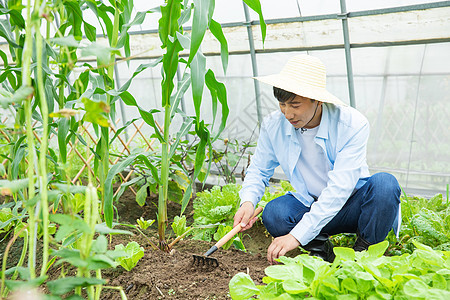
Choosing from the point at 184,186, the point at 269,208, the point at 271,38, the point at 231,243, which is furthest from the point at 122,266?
the point at 271,38

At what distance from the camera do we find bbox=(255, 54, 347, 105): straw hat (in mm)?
2084

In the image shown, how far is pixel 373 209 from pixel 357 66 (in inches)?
72.0

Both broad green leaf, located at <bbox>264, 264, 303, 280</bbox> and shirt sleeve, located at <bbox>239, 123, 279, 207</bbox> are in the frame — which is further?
shirt sleeve, located at <bbox>239, 123, 279, 207</bbox>

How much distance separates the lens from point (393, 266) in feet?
3.98

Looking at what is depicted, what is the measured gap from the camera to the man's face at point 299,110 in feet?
7.02

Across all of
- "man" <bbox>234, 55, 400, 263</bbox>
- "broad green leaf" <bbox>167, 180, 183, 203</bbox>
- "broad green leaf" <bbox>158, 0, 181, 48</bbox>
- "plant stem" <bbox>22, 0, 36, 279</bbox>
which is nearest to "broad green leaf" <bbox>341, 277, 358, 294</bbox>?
"plant stem" <bbox>22, 0, 36, 279</bbox>

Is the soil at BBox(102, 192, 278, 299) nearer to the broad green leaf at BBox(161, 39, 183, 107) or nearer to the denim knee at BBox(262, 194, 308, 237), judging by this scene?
the denim knee at BBox(262, 194, 308, 237)

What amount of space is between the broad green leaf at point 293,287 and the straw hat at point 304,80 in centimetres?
109

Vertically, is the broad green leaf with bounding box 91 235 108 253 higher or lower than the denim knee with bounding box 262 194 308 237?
higher

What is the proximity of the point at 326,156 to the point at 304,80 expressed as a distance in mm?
422

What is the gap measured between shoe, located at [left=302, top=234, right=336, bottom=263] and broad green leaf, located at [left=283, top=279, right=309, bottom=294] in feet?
4.19

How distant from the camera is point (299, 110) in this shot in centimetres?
216

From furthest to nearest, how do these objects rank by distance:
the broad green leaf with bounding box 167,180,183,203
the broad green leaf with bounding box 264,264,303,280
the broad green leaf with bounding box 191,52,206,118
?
the broad green leaf with bounding box 167,180,183,203 < the broad green leaf with bounding box 191,52,206,118 < the broad green leaf with bounding box 264,264,303,280

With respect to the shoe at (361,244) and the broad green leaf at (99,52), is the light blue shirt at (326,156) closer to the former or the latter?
the shoe at (361,244)
